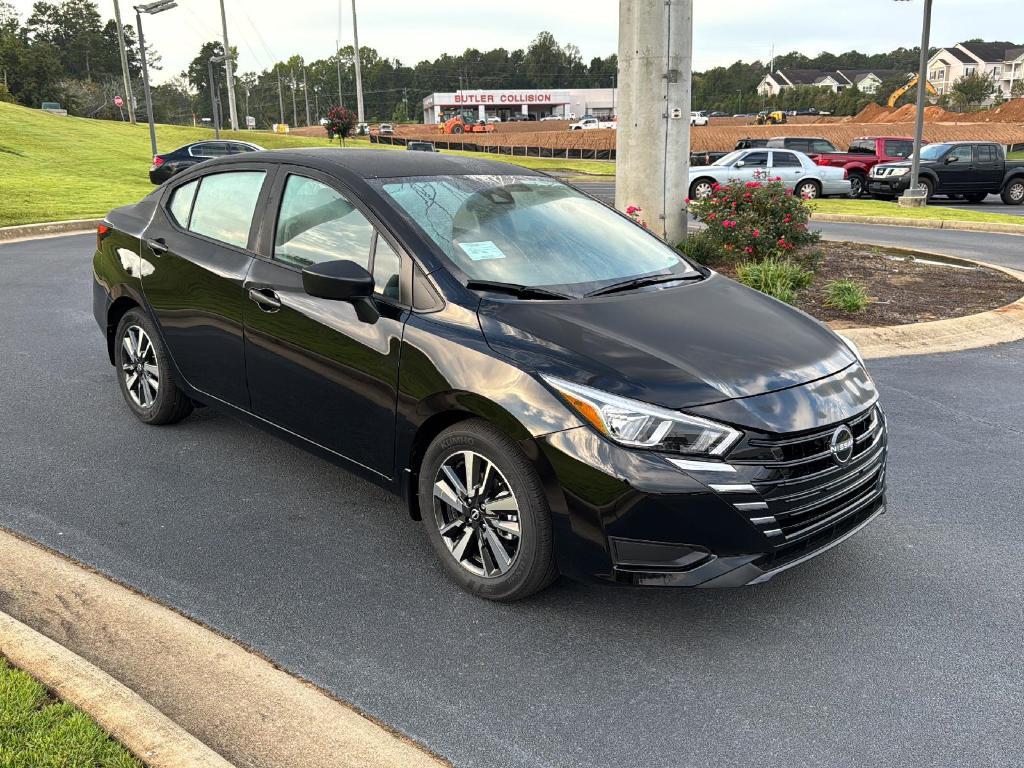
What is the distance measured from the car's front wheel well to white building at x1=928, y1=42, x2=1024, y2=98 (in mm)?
137705

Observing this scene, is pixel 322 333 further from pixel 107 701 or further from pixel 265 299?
pixel 107 701

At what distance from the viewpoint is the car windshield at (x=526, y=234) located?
13.3 feet

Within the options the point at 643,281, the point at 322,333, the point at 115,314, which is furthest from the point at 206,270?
the point at 643,281

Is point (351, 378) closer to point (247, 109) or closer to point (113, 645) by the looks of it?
point (113, 645)

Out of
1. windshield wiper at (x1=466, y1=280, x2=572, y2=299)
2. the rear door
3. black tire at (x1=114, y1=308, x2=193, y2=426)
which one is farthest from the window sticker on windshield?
black tire at (x1=114, y1=308, x2=193, y2=426)

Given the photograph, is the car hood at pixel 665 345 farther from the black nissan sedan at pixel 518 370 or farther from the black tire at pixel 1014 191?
the black tire at pixel 1014 191

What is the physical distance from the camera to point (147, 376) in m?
5.68

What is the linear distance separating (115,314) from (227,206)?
1483 millimetres

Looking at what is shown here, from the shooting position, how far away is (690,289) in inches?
170

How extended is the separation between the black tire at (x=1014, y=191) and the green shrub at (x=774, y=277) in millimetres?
19936

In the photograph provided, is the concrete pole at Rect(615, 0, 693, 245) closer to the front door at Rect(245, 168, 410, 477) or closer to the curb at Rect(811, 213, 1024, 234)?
the front door at Rect(245, 168, 410, 477)

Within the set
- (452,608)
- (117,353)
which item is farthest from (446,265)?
(117,353)

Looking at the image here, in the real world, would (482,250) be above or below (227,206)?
below

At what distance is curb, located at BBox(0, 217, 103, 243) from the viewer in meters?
16.7
